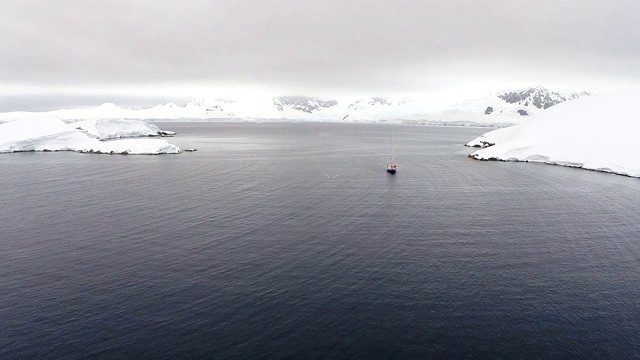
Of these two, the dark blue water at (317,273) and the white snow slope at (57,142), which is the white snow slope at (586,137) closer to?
the dark blue water at (317,273)

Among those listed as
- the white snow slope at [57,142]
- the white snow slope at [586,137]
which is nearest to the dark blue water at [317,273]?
the white snow slope at [586,137]

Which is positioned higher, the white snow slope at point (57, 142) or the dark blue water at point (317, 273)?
the white snow slope at point (57, 142)

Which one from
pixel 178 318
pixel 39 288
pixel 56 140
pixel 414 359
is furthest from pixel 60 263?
pixel 56 140

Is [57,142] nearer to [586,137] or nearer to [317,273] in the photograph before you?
[317,273]

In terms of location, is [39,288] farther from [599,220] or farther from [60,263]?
[599,220]

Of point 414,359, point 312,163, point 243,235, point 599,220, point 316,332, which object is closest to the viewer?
point 414,359

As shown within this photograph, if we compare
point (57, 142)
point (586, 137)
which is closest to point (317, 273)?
point (586, 137)

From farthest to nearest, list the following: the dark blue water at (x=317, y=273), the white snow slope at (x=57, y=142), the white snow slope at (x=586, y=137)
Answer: the white snow slope at (x=57, y=142), the white snow slope at (x=586, y=137), the dark blue water at (x=317, y=273)
